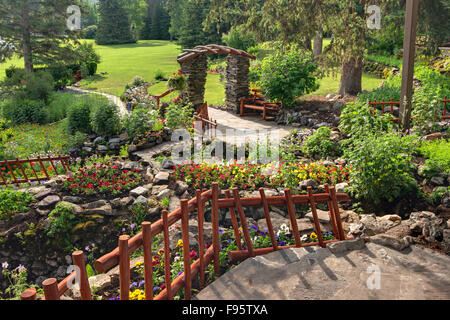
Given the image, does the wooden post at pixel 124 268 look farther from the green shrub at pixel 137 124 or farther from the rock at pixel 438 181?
the green shrub at pixel 137 124

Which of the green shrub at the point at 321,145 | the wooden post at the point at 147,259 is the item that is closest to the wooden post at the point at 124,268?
the wooden post at the point at 147,259

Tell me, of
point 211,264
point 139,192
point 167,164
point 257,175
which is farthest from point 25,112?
point 211,264

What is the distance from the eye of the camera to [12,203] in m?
6.47

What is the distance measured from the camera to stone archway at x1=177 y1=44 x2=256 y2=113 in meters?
12.9

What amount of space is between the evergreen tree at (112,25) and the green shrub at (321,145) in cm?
4576

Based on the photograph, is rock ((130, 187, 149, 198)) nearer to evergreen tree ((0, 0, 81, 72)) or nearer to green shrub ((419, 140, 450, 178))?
green shrub ((419, 140, 450, 178))

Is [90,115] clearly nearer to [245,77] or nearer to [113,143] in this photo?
[113,143]

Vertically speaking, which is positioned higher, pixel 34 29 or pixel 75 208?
pixel 34 29

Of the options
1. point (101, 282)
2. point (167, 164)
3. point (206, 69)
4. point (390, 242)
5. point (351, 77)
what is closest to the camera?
point (101, 282)

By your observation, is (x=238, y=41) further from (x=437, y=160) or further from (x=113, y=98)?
(x=437, y=160)

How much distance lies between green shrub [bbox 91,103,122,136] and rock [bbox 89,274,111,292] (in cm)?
692

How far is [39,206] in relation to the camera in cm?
662

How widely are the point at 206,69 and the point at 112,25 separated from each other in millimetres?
40926
